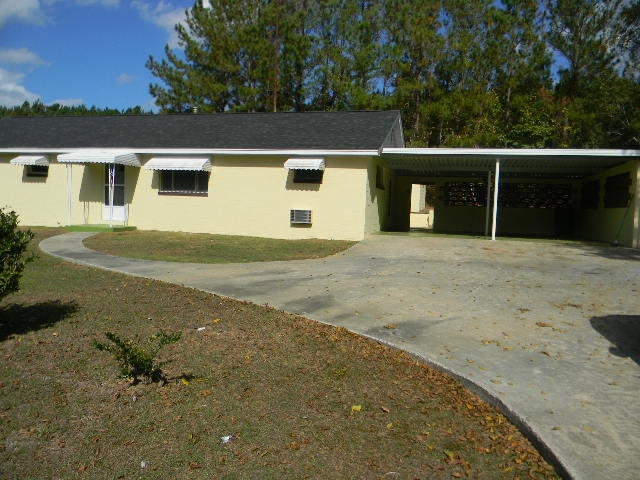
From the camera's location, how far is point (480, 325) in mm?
6152

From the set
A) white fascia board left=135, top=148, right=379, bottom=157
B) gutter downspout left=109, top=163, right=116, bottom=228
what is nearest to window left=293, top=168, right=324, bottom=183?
white fascia board left=135, top=148, right=379, bottom=157

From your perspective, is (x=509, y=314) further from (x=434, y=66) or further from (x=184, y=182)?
(x=434, y=66)

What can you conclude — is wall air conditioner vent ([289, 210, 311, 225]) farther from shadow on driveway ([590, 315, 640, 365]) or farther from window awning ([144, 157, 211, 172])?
shadow on driveway ([590, 315, 640, 365])

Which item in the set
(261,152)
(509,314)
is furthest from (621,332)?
(261,152)

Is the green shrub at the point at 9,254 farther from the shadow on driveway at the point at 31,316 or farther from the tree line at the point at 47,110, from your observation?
the tree line at the point at 47,110

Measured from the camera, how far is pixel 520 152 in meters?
14.2

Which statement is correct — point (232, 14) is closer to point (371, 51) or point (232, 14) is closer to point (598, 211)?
point (371, 51)

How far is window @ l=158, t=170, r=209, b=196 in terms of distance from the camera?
17.2 metres

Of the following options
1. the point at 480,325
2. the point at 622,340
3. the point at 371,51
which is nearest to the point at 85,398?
the point at 480,325

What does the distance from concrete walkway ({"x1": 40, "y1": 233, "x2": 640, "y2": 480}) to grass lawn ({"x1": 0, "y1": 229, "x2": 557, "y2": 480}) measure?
12.9 inches

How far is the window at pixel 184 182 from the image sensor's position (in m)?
17.2

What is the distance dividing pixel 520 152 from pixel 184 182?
1063 centimetres

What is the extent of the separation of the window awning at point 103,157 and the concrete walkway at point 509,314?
418 centimetres

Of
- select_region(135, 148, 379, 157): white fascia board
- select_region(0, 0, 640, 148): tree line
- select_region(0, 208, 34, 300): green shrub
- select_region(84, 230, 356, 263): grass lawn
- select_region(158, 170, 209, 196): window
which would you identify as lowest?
select_region(84, 230, 356, 263): grass lawn
